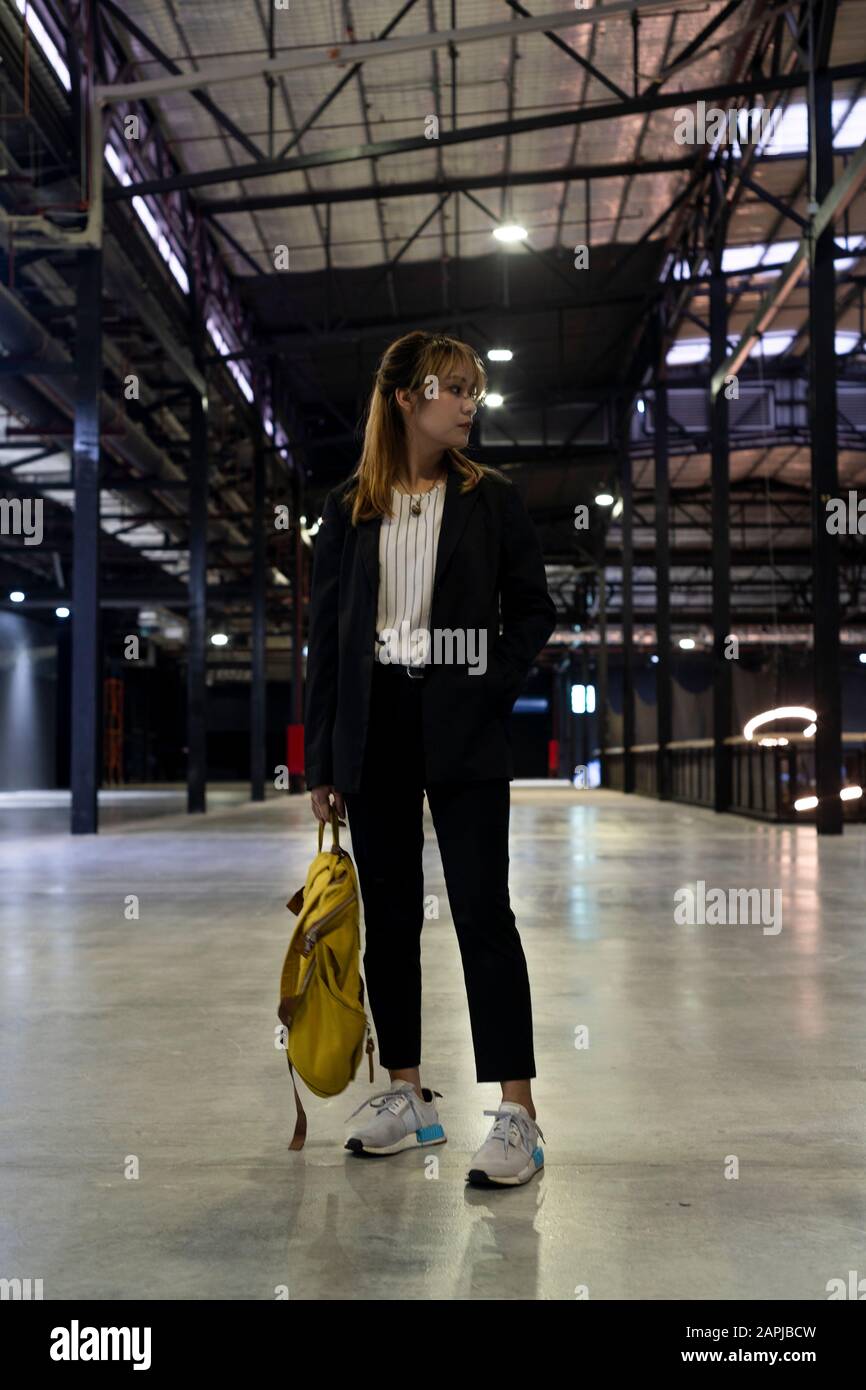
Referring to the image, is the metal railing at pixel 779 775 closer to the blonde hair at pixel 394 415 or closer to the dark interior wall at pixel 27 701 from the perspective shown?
the blonde hair at pixel 394 415

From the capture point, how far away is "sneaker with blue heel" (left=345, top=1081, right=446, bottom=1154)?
2713mm

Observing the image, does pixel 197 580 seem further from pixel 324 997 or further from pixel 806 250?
pixel 324 997

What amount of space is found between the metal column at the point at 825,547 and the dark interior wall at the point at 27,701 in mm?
23292

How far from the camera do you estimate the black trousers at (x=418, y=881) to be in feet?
8.70

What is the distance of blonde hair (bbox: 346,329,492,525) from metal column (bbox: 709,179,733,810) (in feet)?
45.7

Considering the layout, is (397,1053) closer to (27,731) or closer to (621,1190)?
(621,1190)

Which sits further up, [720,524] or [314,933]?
[720,524]

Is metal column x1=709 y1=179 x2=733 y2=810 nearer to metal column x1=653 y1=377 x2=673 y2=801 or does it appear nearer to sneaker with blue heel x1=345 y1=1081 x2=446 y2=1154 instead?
metal column x1=653 y1=377 x2=673 y2=801

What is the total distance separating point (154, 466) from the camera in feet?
65.9

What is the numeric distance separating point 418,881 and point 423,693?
449mm

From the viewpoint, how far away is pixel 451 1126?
116 inches

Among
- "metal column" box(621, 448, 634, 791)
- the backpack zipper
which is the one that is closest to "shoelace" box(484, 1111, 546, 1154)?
the backpack zipper

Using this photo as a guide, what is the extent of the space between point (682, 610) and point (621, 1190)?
3736cm

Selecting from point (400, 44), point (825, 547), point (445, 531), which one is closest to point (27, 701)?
point (400, 44)
